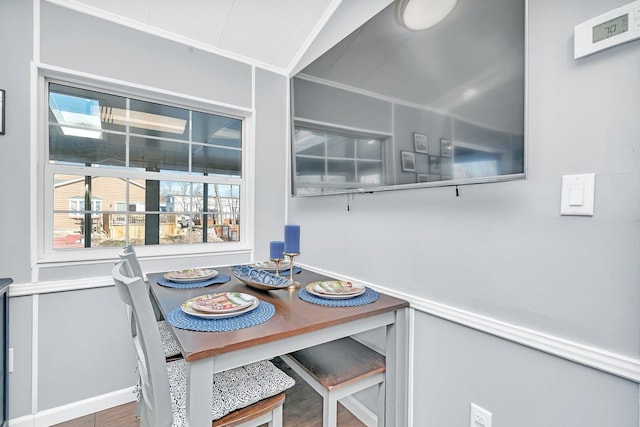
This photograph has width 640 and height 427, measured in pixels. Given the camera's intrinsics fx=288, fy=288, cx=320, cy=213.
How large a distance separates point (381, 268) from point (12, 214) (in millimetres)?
2076

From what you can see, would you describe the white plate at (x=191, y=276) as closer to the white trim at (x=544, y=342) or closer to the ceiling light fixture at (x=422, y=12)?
the white trim at (x=544, y=342)

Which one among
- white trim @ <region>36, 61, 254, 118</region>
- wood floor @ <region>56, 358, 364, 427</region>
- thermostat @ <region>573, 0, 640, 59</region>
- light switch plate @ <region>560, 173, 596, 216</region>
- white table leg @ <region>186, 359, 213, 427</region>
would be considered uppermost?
white trim @ <region>36, 61, 254, 118</region>

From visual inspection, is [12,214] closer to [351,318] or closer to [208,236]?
[208,236]

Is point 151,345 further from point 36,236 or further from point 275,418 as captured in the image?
point 36,236

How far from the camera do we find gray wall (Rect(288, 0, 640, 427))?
813 mm

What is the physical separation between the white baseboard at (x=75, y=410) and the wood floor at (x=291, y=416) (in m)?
0.03

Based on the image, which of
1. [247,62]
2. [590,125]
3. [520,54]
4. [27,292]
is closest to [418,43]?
[520,54]

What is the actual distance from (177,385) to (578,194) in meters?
1.59

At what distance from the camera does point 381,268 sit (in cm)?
160

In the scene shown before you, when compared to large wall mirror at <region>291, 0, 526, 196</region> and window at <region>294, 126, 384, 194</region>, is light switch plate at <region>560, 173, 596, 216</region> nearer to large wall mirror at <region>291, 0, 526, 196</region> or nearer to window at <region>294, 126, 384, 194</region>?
large wall mirror at <region>291, 0, 526, 196</region>

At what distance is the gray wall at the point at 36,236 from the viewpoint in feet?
5.25

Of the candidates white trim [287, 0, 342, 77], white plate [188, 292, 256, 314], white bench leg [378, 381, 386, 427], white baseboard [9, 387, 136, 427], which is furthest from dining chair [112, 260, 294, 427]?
white trim [287, 0, 342, 77]

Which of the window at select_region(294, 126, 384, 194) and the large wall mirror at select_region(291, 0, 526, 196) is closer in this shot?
the large wall mirror at select_region(291, 0, 526, 196)

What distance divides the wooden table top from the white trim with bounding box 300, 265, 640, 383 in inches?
6.7
